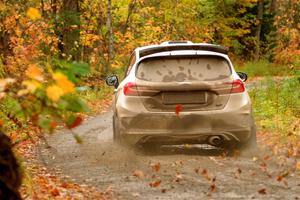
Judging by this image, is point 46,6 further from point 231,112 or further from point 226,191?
point 226,191

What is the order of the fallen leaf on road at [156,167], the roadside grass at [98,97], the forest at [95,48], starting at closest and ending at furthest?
the forest at [95,48]
the fallen leaf on road at [156,167]
the roadside grass at [98,97]

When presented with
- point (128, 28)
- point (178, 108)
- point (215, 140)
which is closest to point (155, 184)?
point (178, 108)

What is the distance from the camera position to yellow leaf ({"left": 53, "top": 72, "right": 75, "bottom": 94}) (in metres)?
3.21

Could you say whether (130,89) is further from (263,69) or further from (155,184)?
(263,69)

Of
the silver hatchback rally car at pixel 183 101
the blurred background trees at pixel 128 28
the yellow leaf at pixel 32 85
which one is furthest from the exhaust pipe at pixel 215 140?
the yellow leaf at pixel 32 85

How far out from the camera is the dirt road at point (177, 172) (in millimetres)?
7434

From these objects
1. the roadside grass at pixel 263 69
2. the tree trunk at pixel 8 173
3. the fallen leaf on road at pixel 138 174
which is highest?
the tree trunk at pixel 8 173

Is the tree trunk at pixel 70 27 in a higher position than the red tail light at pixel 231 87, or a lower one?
lower

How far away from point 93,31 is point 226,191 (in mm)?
24507

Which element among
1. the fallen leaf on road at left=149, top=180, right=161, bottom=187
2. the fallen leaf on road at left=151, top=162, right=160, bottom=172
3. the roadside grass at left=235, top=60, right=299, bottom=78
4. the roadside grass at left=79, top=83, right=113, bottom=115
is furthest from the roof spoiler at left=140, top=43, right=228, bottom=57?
the roadside grass at left=235, top=60, right=299, bottom=78

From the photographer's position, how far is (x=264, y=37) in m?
44.8

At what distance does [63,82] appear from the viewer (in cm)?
323

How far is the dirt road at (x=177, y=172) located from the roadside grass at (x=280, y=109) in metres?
2.56

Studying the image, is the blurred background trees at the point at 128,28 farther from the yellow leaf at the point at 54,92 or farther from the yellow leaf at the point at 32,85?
the yellow leaf at the point at 54,92
